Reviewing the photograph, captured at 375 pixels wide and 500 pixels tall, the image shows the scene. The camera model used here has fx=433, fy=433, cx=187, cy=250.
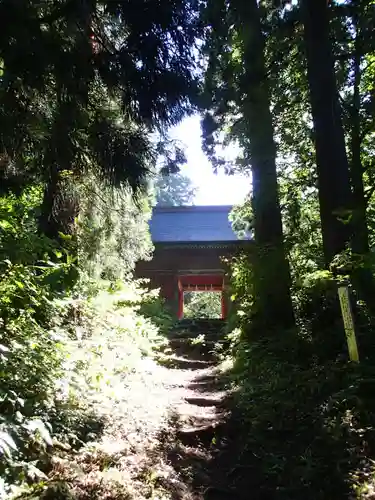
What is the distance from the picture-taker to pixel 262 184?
6836 mm

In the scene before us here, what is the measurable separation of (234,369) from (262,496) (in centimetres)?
342

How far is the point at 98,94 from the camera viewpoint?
4.52 m

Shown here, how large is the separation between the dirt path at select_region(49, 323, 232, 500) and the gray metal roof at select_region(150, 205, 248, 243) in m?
10.9

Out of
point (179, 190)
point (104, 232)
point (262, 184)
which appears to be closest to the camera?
point (262, 184)

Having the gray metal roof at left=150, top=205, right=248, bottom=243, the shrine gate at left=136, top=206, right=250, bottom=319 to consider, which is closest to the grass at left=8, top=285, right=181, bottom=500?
the shrine gate at left=136, top=206, right=250, bottom=319

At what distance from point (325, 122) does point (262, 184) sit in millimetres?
1603

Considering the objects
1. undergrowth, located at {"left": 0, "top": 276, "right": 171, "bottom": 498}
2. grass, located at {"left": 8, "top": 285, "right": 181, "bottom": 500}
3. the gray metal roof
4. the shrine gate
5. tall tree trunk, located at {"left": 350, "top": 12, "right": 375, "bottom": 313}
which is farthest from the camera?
the gray metal roof

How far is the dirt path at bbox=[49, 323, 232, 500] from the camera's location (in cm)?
286

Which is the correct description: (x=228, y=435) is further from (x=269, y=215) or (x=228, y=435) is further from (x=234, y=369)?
(x=269, y=215)

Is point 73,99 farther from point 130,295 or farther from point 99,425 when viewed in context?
point 130,295

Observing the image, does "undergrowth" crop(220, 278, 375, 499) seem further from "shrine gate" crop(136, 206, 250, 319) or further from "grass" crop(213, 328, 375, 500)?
"shrine gate" crop(136, 206, 250, 319)

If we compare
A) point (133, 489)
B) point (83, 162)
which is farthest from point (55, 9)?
point (133, 489)

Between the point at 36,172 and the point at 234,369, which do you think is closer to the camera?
the point at 36,172

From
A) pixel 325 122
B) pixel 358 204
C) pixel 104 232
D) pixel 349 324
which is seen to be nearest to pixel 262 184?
pixel 325 122
